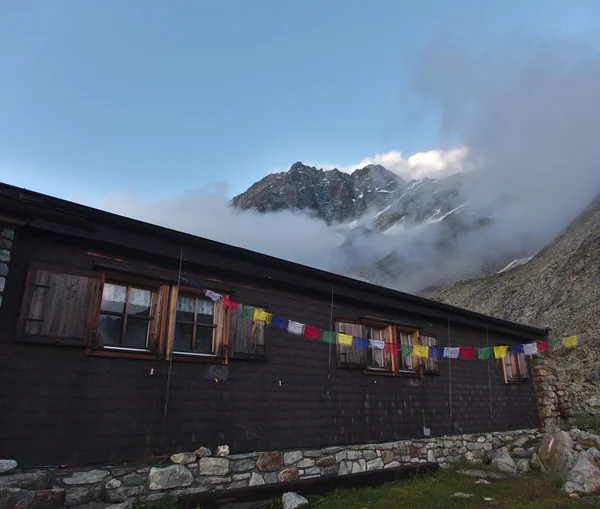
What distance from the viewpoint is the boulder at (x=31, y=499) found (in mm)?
6064

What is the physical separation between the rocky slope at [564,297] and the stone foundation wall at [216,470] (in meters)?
14.1

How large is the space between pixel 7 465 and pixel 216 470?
3.33 metres

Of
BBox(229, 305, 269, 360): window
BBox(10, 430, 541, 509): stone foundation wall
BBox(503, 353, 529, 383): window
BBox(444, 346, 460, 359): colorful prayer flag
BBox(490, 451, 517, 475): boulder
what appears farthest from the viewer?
BBox(503, 353, 529, 383): window

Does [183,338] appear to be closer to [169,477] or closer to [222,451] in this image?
[222,451]

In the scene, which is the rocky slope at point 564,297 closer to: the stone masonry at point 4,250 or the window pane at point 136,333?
the window pane at point 136,333

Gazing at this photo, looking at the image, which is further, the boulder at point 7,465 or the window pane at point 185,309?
the window pane at point 185,309

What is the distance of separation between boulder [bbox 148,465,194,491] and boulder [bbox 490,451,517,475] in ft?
28.0

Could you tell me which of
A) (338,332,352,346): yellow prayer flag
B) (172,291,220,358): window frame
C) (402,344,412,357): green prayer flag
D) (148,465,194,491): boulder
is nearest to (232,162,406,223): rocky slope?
(402,344,412,357): green prayer flag

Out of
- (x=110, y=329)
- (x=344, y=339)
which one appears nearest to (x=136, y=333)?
(x=110, y=329)

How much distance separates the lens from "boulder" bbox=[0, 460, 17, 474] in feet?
20.5

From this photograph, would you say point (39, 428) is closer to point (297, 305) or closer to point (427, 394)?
point (297, 305)

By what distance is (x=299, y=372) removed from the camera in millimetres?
10312

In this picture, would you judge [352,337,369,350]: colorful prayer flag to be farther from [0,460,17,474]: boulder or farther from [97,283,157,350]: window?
[0,460,17,474]: boulder

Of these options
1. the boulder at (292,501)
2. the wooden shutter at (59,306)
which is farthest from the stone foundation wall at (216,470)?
the wooden shutter at (59,306)
